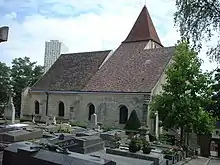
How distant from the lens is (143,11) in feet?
126

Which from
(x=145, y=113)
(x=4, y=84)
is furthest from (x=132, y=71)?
(x=4, y=84)

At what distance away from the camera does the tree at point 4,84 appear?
39.8m

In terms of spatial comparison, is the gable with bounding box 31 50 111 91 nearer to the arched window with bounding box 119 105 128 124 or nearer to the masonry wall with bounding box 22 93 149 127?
the masonry wall with bounding box 22 93 149 127

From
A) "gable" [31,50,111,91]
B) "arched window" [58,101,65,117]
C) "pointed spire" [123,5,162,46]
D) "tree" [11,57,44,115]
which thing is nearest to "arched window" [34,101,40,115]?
"gable" [31,50,111,91]

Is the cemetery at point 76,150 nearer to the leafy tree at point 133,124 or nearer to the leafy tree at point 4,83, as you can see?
the leafy tree at point 133,124

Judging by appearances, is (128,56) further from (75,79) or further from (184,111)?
(184,111)

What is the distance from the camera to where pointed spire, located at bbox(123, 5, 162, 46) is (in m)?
34.9

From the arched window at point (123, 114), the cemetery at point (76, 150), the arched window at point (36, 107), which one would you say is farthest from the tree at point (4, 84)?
the cemetery at point (76, 150)

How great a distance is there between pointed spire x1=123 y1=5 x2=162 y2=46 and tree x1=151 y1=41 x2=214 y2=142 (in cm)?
1664

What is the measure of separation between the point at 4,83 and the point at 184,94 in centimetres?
3059

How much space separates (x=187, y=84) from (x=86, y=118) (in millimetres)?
14841

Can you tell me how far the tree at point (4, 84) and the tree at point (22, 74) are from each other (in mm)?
939

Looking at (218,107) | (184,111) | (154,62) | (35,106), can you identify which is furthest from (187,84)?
(35,106)

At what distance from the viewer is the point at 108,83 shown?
28828mm
